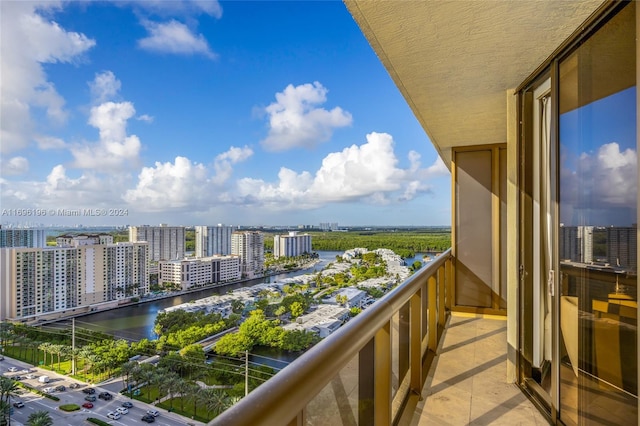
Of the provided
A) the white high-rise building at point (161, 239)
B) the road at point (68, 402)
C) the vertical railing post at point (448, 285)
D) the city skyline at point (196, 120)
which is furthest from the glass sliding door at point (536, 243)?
the white high-rise building at point (161, 239)

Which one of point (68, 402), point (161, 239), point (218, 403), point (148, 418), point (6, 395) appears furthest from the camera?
point (161, 239)

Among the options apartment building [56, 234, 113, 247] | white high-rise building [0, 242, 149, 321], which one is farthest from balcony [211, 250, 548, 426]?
apartment building [56, 234, 113, 247]

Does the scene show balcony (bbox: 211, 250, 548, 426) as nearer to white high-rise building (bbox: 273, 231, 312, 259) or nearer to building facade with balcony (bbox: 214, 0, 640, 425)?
building facade with balcony (bbox: 214, 0, 640, 425)

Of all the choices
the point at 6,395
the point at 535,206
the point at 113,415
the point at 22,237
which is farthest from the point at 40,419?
the point at 535,206

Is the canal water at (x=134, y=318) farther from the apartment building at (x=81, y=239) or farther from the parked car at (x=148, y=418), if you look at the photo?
the parked car at (x=148, y=418)

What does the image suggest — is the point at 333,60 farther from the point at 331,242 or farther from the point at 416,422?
the point at 416,422

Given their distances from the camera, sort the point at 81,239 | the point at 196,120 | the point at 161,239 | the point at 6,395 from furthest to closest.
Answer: the point at 196,120, the point at 161,239, the point at 81,239, the point at 6,395

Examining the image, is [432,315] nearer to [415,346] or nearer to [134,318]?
[415,346]
